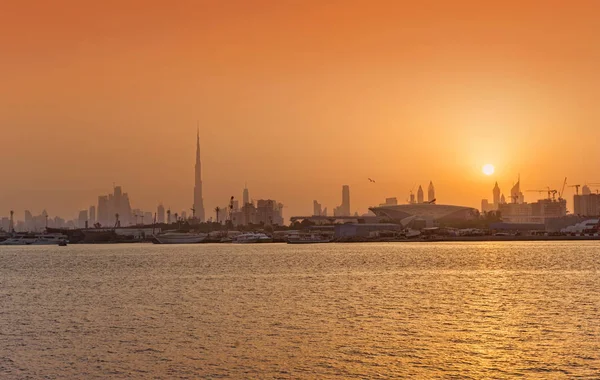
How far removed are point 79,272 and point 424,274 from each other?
178 ft

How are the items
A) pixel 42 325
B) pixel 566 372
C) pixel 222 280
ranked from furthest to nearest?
pixel 222 280
pixel 42 325
pixel 566 372

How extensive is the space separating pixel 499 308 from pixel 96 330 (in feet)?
104

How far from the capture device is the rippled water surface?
40125 mm

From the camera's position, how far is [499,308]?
6456 centimetres

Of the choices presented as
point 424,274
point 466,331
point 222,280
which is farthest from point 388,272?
point 466,331

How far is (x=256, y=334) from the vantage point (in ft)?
168

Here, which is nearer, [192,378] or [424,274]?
[192,378]

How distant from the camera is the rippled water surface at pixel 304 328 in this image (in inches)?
1580

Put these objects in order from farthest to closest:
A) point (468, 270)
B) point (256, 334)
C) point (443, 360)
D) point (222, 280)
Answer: point (468, 270), point (222, 280), point (256, 334), point (443, 360)

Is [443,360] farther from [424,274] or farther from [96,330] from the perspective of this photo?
[424,274]

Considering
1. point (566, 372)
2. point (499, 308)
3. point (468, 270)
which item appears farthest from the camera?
point (468, 270)

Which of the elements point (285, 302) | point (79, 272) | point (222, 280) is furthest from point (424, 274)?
point (79, 272)

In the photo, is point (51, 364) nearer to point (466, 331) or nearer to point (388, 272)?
point (466, 331)

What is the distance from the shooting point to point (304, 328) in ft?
176
